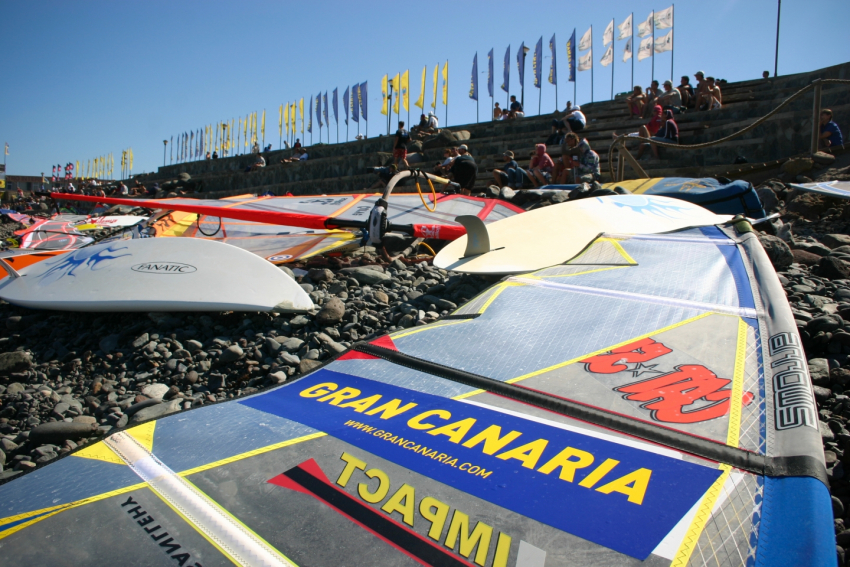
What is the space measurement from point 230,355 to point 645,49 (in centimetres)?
1890

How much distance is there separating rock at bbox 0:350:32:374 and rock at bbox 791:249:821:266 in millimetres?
4674

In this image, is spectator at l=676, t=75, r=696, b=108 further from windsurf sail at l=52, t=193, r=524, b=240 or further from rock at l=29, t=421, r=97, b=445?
rock at l=29, t=421, r=97, b=445

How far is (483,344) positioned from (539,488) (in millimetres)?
852

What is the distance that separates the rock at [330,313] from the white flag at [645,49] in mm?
18146

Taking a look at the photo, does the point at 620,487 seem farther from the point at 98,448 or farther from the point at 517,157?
the point at 517,157

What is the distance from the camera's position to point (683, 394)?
1.49m

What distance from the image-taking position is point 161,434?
4.56 ft

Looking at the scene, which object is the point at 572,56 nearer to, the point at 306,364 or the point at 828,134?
the point at 828,134

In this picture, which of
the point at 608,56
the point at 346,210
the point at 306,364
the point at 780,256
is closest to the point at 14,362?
the point at 306,364

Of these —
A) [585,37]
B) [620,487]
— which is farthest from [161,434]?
[585,37]

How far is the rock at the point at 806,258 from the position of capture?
336 cm

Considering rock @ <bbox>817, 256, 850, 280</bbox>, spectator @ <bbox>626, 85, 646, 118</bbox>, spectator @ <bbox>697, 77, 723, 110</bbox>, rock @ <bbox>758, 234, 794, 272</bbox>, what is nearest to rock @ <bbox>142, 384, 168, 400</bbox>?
rock @ <bbox>758, 234, 794, 272</bbox>

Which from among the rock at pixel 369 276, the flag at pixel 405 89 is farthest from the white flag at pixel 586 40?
the rock at pixel 369 276

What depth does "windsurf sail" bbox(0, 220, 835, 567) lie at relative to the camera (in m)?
0.96
